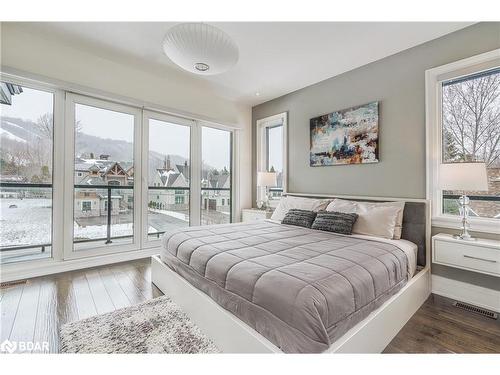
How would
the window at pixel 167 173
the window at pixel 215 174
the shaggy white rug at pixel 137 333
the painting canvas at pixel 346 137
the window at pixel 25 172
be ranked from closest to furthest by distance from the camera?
1. the shaggy white rug at pixel 137 333
2. the window at pixel 25 172
3. the painting canvas at pixel 346 137
4. the window at pixel 167 173
5. the window at pixel 215 174

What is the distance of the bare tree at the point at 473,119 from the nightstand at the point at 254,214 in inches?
96.0

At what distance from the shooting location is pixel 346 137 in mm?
3230

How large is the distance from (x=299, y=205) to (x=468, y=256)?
5.64ft

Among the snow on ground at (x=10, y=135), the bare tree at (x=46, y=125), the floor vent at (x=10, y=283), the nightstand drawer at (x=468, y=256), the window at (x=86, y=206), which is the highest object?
the bare tree at (x=46, y=125)

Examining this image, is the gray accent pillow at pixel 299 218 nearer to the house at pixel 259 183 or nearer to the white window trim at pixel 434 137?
the house at pixel 259 183

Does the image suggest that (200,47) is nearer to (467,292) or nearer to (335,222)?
(335,222)

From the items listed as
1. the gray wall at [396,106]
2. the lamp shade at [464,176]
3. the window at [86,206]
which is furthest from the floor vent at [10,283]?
the lamp shade at [464,176]

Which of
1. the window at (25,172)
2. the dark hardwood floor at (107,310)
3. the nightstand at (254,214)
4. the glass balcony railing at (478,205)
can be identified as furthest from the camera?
the nightstand at (254,214)

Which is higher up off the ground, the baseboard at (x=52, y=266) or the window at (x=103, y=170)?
the window at (x=103, y=170)

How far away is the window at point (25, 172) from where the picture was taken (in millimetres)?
2600

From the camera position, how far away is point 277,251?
182 cm

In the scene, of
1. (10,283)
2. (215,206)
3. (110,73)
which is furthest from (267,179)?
(10,283)

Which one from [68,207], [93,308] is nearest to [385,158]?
[93,308]

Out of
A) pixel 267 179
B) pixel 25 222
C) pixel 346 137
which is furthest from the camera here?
pixel 267 179
